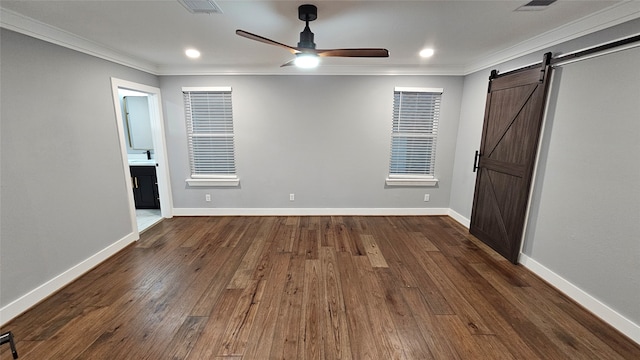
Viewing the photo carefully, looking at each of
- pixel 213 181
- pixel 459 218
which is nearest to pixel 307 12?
pixel 213 181

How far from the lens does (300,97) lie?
412 centimetres

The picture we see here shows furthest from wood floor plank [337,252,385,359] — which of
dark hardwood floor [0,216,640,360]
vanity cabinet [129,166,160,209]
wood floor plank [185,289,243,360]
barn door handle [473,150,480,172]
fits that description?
vanity cabinet [129,166,160,209]

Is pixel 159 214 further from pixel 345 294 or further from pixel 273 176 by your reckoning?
pixel 345 294

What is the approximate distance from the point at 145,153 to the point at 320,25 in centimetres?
435

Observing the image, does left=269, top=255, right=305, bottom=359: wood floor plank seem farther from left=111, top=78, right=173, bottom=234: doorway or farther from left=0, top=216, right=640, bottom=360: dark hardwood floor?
left=111, top=78, right=173, bottom=234: doorway

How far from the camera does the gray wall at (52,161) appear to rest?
6.79ft

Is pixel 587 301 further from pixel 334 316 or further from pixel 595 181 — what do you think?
pixel 334 316

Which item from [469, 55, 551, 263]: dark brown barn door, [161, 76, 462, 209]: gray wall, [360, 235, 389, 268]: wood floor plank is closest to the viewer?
[469, 55, 551, 263]: dark brown barn door

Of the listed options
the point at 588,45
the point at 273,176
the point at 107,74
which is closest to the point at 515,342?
the point at 588,45

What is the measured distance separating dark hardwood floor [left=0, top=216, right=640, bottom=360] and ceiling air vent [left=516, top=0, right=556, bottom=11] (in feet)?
8.06

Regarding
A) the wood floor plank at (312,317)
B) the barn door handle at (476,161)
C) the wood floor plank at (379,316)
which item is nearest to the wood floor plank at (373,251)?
the wood floor plank at (379,316)

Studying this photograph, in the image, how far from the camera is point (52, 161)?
7.86 feet

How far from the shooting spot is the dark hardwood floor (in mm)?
1811

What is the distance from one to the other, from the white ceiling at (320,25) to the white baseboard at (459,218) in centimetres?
229
